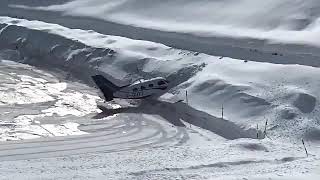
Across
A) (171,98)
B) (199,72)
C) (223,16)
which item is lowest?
(171,98)

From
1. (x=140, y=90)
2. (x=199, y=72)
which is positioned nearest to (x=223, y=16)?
(x=199, y=72)

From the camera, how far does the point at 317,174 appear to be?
13523 millimetres

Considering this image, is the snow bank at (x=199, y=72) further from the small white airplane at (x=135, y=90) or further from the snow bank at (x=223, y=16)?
the snow bank at (x=223, y=16)

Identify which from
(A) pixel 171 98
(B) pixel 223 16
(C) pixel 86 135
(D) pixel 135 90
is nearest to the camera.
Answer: (C) pixel 86 135

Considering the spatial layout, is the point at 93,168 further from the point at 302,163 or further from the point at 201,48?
the point at 201,48

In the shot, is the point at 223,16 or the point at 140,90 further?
the point at 223,16

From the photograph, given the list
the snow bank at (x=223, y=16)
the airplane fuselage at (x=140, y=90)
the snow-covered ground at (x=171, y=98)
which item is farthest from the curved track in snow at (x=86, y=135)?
the snow bank at (x=223, y=16)

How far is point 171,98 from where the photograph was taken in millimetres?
26688

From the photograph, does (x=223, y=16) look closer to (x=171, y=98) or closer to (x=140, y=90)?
(x=171, y=98)

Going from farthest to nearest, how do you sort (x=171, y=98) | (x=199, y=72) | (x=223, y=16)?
(x=223, y=16) → (x=199, y=72) → (x=171, y=98)

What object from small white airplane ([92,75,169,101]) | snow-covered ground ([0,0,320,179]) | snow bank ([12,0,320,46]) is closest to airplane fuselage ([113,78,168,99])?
small white airplane ([92,75,169,101])

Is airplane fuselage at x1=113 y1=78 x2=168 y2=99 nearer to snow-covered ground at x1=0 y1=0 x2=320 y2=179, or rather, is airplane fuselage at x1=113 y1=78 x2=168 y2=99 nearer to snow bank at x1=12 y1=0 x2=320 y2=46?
snow-covered ground at x1=0 y1=0 x2=320 y2=179

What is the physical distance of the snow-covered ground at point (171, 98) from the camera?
15799 mm

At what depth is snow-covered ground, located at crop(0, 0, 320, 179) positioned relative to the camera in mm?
15799
